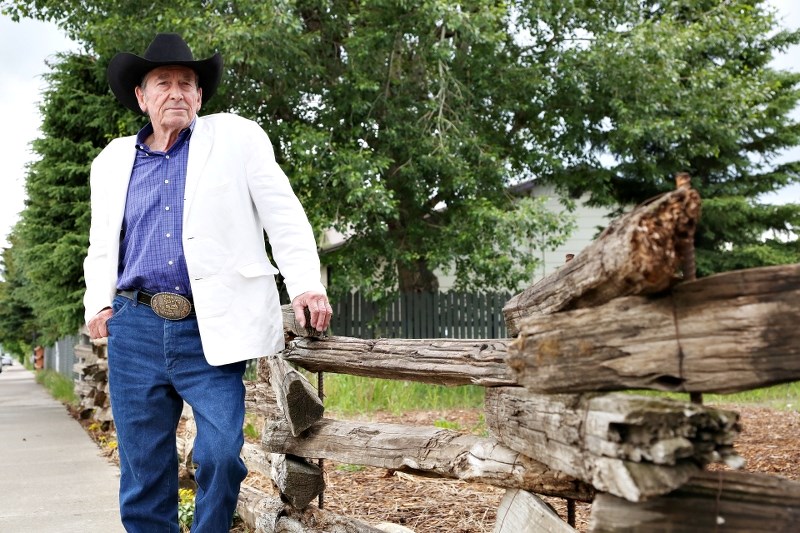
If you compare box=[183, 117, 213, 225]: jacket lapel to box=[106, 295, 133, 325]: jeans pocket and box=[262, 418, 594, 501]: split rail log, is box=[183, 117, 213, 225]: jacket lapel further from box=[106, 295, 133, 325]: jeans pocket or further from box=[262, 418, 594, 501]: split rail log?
box=[262, 418, 594, 501]: split rail log

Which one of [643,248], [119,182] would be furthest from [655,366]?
[119,182]

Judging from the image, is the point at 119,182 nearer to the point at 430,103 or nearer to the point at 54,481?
the point at 54,481

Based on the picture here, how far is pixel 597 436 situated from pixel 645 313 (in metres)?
0.30

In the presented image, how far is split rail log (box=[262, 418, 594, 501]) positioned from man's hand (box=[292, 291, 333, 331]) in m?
0.59

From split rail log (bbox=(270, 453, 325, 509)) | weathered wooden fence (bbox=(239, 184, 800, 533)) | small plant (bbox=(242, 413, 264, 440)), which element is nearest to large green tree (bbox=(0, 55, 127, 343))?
small plant (bbox=(242, 413, 264, 440))

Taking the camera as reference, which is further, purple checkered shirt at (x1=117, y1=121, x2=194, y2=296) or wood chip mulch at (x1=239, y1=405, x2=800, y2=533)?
wood chip mulch at (x1=239, y1=405, x2=800, y2=533)

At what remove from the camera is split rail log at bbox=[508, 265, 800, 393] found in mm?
1842

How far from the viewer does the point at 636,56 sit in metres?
12.7

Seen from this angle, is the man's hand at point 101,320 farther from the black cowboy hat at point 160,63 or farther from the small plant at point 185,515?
the small plant at point 185,515

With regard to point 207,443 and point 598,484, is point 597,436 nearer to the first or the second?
point 598,484

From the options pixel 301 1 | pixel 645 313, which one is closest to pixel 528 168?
pixel 301 1

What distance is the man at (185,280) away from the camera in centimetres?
335

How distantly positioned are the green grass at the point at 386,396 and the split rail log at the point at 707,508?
6506mm

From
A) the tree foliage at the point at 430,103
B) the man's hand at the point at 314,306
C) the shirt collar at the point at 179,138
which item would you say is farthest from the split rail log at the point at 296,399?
the tree foliage at the point at 430,103
